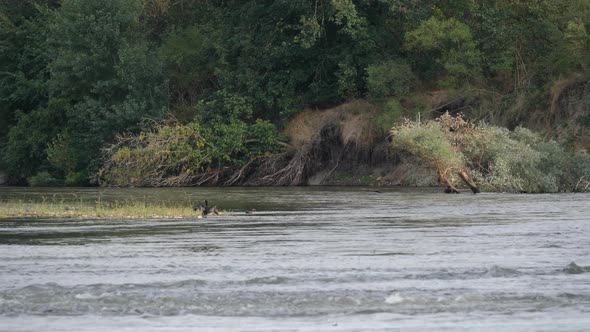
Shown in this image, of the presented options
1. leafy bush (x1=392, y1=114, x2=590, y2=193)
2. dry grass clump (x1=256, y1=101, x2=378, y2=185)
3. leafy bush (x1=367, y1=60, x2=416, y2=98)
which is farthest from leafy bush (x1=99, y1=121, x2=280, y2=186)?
leafy bush (x1=392, y1=114, x2=590, y2=193)

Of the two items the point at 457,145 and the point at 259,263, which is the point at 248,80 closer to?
the point at 457,145

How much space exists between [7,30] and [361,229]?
47494mm

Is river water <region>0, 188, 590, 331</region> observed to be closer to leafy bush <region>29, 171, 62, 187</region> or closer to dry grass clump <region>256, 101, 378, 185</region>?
dry grass clump <region>256, 101, 378, 185</region>

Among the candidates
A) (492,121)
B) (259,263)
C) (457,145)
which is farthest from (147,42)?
(259,263)

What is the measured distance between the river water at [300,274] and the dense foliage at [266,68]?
75.6 ft

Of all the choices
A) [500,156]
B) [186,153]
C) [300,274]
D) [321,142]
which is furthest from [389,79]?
[300,274]

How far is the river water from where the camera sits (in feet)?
44.3

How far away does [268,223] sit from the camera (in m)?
27.4

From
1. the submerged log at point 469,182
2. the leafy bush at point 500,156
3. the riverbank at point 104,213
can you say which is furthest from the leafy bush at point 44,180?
the riverbank at point 104,213

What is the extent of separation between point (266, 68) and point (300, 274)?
40767 mm

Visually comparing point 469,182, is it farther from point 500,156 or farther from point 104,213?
point 104,213

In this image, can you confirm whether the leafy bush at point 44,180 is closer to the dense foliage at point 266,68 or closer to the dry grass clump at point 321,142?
the dense foliage at point 266,68

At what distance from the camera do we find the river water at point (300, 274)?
13516 millimetres

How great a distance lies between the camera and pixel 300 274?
55.7 ft
